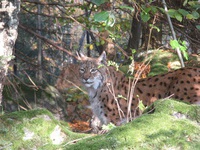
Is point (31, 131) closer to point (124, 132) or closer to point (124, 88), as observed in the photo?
point (124, 132)

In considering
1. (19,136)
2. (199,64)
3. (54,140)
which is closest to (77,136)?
(54,140)

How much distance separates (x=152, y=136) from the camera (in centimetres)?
270

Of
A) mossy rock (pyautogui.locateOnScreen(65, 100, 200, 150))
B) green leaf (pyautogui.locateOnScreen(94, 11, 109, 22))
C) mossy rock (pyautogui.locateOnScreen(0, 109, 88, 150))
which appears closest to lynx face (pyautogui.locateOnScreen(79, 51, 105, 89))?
mossy rock (pyautogui.locateOnScreen(0, 109, 88, 150))

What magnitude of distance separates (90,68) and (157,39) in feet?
17.5

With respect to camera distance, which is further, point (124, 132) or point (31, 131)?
point (31, 131)

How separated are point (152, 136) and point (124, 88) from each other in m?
4.50

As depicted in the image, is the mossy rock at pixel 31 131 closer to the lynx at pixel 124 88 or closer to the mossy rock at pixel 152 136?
the mossy rock at pixel 152 136

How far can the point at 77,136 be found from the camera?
3.58 m

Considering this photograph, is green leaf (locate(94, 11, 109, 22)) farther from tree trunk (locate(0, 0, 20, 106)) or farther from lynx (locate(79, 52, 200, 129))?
lynx (locate(79, 52, 200, 129))

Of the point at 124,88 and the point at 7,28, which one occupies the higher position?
the point at 7,28

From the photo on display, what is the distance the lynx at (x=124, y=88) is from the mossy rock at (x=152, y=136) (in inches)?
143

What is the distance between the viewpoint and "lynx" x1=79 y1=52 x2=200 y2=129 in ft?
22.2

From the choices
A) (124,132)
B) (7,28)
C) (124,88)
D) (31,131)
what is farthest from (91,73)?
(124,132)

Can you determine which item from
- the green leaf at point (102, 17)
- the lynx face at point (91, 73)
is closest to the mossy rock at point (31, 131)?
the green leaf at point (102, 17)
